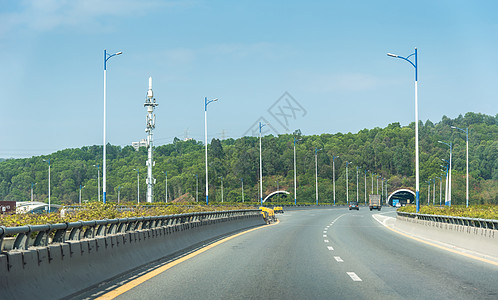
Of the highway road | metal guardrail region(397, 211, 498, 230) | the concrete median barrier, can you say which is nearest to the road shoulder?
the concrete median barrier

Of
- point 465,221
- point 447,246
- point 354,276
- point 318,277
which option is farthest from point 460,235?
point 318,277

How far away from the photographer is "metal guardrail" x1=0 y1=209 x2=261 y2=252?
8.56 m

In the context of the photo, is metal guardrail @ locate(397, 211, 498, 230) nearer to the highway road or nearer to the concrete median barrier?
the concrete median barrier

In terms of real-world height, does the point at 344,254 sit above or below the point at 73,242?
below

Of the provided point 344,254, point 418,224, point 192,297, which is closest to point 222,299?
point 192,297

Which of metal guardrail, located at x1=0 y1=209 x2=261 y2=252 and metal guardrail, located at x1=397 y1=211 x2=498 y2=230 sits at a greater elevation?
metal guardrail, located at x1=0 y1=209 x2=261 y2=252

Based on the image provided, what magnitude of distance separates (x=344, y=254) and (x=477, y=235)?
4.25 metres

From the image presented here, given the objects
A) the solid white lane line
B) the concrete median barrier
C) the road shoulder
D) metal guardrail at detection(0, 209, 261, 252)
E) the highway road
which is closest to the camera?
metal guardrail at detection(0, 209, 261, 252)

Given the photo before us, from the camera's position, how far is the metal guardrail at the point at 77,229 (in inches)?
337

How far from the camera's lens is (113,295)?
32.2 ft

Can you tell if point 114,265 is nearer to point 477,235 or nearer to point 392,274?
point 392,274

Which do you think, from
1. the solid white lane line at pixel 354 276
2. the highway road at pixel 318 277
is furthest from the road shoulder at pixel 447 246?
the solid white lane line at pixel 354 276

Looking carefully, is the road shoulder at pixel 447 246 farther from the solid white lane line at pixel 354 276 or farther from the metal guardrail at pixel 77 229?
the metal guardrail at pixel 77 229

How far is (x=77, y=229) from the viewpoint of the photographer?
10.9 metres
